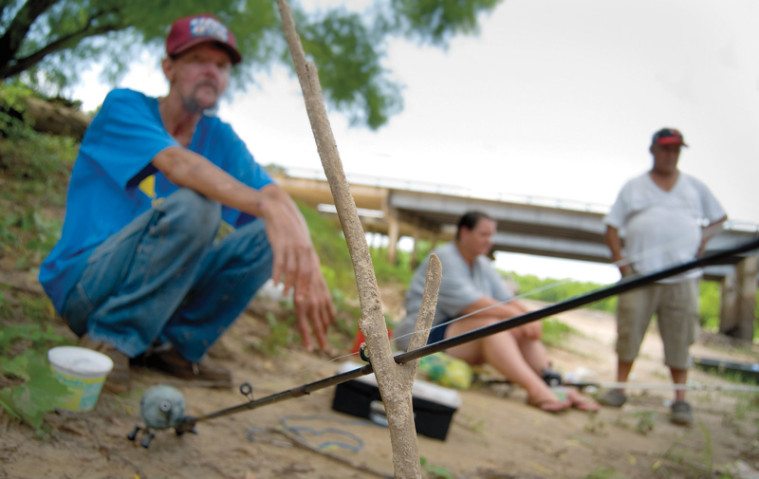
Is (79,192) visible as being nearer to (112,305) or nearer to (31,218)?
(112,305)

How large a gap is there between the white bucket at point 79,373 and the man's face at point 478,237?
2651 millimetres

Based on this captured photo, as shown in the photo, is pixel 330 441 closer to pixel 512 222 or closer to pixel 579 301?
pixel 579 301

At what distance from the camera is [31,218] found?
3439 mm

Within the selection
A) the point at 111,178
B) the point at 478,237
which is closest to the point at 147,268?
the point at 111,178

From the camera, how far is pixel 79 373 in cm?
164

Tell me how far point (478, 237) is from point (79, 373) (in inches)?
109

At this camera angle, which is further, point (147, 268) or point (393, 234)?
point (393, 234)

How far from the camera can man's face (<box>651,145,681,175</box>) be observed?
3.17m

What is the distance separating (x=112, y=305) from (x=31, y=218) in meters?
1.93

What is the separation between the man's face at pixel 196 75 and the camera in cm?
219

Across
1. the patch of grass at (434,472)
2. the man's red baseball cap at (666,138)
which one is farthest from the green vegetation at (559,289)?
the man's red baseball cap at (666,138)

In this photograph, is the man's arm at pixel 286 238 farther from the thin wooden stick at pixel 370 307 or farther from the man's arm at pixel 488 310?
the man's arm at pixel 488 310

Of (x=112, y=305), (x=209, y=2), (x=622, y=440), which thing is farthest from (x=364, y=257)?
(x=209, y=2)

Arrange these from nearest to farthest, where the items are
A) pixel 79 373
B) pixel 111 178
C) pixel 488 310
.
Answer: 1. pixel 79 373
2. pixel 111 178
3. pixel 488 310
